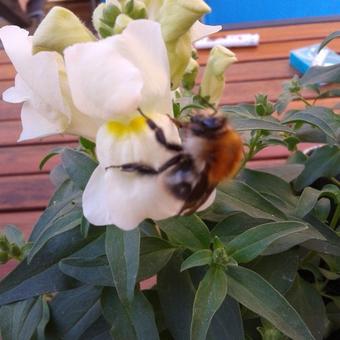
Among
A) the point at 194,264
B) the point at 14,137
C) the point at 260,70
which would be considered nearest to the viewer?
the point at 194,264

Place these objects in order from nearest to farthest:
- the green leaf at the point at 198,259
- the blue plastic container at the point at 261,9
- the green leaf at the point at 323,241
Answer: the green leaf at the point at 198,259, the green leaf at the point at 323,241, the blue plastic container at the point at 261,9

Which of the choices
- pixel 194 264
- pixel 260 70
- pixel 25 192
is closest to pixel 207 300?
pixel 194 264

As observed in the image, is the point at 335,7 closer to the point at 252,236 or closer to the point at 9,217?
the point at 9,217

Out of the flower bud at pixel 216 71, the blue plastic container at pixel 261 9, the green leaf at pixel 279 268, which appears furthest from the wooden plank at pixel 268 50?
the blue plastic container at pixel 261 9

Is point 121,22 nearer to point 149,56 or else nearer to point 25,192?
point 149,56

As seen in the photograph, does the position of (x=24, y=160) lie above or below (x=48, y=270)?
below

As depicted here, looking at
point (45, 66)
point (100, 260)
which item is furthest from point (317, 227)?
point (45, 66)

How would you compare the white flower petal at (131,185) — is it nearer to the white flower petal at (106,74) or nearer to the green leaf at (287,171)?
the white flower petal at (106,74)
